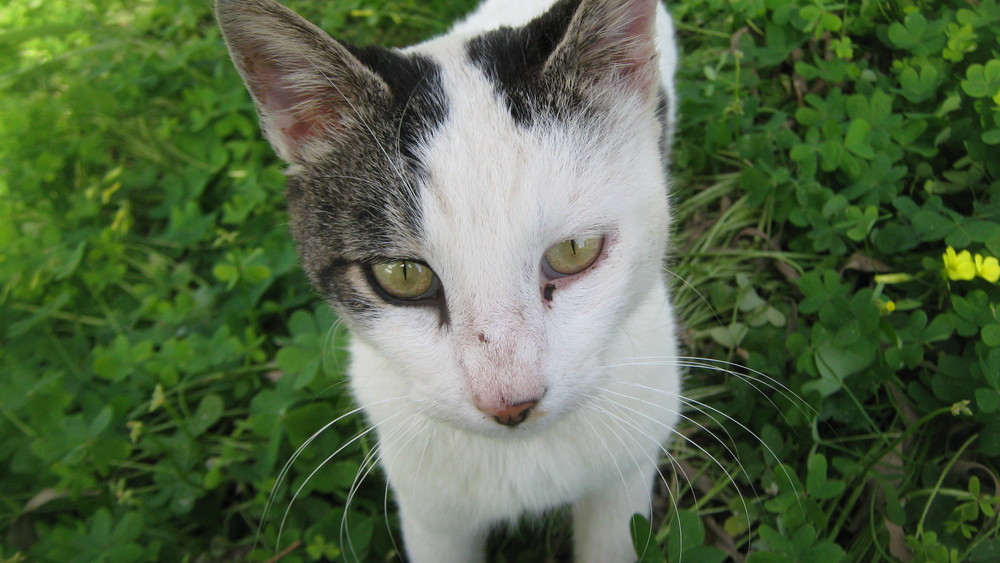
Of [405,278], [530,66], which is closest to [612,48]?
[530,66]

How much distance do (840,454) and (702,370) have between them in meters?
0.49

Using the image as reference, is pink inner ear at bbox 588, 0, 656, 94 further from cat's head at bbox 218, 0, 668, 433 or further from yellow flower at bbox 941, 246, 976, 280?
yellow flower at bbox 941, 246, 976, 280

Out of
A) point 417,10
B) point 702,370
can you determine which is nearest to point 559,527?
point 702,370

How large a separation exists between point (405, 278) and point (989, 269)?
155 cm

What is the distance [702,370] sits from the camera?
227 cm

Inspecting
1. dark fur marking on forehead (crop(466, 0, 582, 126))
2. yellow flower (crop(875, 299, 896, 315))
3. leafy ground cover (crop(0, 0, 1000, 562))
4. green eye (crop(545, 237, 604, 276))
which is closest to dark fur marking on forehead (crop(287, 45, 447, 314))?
dark fur marking on forehead (crop(466, 0, 582, 126))

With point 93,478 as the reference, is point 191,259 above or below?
above

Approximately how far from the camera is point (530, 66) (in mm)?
1443

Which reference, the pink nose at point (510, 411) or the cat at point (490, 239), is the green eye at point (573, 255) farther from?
the pink nose at point (510, 411)

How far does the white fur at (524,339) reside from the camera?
122 cm

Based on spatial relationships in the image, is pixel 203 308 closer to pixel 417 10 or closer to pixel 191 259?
pixel 191 259

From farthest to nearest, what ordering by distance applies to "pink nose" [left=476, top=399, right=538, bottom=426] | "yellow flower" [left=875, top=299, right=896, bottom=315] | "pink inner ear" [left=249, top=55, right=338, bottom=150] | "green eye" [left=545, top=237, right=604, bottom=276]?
"yellow flower" [left=875, top=299, right=896, bottom=315] < "pink inner ear" [left=249, top=55, right=338, bottom=150] < "green eye" [left=545, top=237, right=604, bottom=276] < "pink nose" [left=476, top=399, right=538, bottom=426]

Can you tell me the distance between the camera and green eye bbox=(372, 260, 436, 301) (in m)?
1.36

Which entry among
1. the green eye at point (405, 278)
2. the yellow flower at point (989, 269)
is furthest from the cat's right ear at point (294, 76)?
the yellow flower at point (989, 269)
